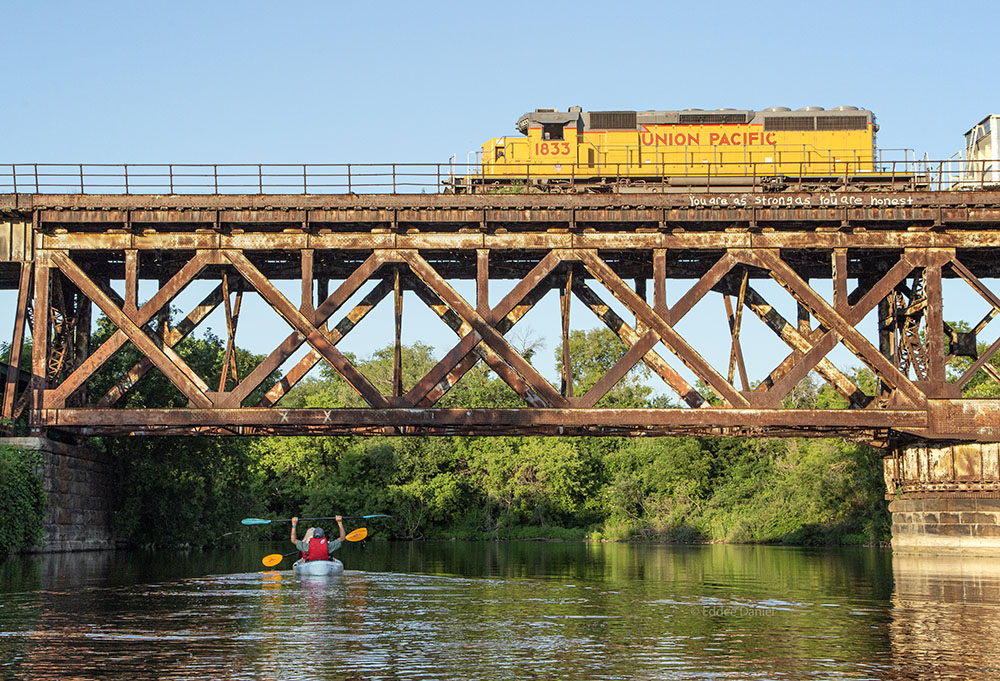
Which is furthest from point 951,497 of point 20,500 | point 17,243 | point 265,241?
point 17,243

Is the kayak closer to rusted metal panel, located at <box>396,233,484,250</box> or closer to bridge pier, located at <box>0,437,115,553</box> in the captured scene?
bridge pier, located at <box>0,437,115,553</box>

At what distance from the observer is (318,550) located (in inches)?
1324

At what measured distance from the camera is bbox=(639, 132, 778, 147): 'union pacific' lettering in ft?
161

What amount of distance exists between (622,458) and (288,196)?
163 feet

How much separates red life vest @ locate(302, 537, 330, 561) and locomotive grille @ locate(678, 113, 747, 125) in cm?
2492

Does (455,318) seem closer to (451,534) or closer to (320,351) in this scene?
(320,351)

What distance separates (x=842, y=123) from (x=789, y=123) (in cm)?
211

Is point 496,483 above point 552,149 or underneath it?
underneath

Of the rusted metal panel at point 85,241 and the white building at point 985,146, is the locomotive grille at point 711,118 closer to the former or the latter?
the white building at point 985,146

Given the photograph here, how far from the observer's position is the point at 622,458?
8462 centimetres

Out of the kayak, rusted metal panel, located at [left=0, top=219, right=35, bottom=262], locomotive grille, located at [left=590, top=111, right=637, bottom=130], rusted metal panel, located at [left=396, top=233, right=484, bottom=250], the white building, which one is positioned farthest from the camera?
locomotive grille, located at [left=590, top=111, right=637, bottom=130]

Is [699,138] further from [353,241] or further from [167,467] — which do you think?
[167,467]

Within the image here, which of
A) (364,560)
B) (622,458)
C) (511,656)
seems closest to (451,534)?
(622,458)

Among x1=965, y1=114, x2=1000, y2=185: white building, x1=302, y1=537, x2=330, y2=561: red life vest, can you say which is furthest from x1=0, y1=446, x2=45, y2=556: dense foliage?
x1=965, y1=114, x2=1000, y2=185: white building
